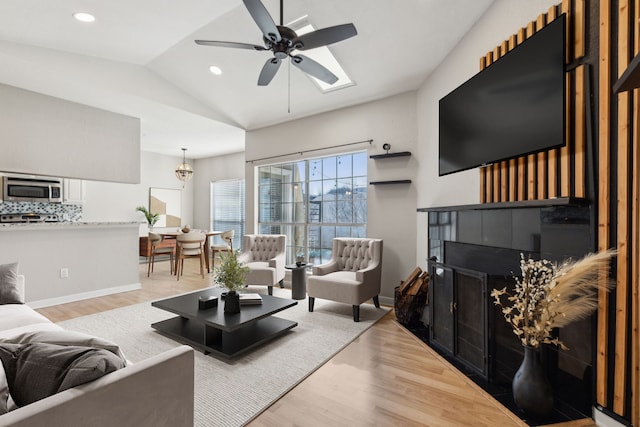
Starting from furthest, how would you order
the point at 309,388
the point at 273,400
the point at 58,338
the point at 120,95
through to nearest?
the point at 120,95, the point at 309,388, the point at 273,400, the point at 58,338

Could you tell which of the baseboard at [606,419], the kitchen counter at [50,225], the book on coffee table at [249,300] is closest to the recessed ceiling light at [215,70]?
the kitchen counter at [50,225]

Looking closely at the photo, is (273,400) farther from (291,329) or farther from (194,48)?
(194,48)

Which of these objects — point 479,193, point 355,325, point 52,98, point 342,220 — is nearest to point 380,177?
point 342,220

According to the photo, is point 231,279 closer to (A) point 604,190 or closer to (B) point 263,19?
(B) point 263,19

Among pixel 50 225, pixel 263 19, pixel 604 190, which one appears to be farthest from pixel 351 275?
pixel 50 225

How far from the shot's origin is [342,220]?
16.0 feet

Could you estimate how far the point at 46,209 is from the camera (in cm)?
544

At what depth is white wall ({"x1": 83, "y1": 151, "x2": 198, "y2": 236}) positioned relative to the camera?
6586 millimetres

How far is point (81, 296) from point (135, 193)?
369cm

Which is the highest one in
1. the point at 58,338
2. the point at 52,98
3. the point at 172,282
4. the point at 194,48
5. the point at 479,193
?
the point at 194,48

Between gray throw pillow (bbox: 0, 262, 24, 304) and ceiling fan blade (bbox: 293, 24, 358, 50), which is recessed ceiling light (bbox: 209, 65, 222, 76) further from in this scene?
gray throw pillow (bbox: 0, 262, 24, 304)

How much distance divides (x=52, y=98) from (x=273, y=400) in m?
5.10

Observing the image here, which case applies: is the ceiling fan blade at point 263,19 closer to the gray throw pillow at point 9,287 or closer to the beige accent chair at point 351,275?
the beige accent chair at point 351,275

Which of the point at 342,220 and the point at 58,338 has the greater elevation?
the point at 342,220
